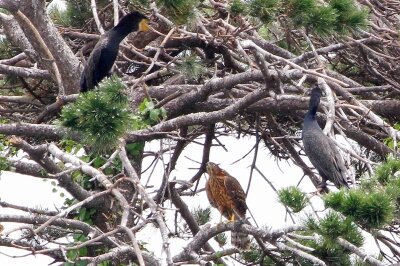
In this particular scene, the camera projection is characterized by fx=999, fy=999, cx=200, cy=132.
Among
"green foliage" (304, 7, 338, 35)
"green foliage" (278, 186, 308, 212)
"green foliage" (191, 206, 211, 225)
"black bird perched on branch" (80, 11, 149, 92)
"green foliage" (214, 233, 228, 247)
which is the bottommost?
"green foliage" (278, 186, 308, 212)

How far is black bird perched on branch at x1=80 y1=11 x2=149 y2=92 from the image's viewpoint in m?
6.65

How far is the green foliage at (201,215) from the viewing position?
739 cm

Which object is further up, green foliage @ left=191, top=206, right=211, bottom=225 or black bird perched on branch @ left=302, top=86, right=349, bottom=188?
green foliage @ left=191, top=206, right=211, bottom=225

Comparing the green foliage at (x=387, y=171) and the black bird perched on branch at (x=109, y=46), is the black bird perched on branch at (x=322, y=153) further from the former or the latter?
the green foliage at (x=387, y=171)

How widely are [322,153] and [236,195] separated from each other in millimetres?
719

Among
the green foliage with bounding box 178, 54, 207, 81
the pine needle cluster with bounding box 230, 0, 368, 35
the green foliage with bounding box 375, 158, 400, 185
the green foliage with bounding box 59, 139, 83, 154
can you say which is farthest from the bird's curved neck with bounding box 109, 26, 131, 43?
the green foliage with bounding box 375, 158, 400, 185

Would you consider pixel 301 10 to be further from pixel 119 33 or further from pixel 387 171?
pixel 387 171

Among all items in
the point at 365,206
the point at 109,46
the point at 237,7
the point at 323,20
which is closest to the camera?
the point at 365,206

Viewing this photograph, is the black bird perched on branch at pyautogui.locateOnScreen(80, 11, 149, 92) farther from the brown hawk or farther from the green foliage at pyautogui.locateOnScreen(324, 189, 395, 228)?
the green foliage at pyautogui.locateOnScreen(324, 189, 395, 228)

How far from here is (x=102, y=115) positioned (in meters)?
4.76

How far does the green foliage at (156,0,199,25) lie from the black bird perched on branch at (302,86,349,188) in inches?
46.8

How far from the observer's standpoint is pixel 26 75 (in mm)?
7152

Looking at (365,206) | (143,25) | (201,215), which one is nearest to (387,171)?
(365,206)

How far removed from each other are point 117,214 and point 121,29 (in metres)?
1.26
